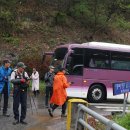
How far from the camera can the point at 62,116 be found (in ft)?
53.9

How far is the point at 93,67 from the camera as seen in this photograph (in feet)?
76.9

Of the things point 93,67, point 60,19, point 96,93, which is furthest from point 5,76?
point 60,19

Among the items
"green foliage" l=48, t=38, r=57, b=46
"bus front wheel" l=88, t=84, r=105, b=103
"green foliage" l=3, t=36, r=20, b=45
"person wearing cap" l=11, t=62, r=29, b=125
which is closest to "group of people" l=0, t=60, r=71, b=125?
"person wearing cap" l=11, t=62, r=29, b=125

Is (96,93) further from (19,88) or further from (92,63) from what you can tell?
(19,88)

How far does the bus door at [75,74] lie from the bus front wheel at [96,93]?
68cm

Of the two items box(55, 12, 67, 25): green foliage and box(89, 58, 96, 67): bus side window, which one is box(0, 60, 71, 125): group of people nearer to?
box(89, 58, 96, 67): bus side window

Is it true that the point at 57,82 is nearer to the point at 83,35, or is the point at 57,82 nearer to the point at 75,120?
the point at 75,120

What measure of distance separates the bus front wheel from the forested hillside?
11.2m

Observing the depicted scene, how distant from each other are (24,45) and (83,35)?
5741 millimetres

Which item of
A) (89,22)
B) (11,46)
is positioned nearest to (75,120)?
(11,46)

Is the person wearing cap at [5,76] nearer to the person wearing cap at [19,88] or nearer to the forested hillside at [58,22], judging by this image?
the person wearing cap at [19,88]

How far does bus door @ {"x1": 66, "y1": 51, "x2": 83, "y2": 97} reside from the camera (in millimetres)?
22781

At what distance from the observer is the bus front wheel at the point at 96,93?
23.5 meters

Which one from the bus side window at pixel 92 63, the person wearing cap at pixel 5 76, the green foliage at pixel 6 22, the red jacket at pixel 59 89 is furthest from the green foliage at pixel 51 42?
the person wearing cap at pixel 5 76
